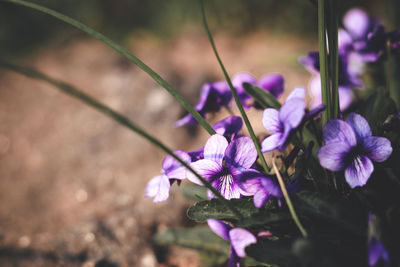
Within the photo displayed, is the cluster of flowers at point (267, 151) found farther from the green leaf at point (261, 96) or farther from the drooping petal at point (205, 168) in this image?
the green leaf at point (261, 96)

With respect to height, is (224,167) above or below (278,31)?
below

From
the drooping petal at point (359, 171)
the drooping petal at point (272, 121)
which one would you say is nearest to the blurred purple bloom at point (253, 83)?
the drooping petal at point (272, 121)

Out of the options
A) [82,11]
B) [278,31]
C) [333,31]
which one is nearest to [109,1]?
[82,11]

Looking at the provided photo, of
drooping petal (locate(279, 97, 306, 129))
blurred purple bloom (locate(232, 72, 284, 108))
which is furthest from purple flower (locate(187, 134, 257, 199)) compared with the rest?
blurred purple bloom (locate(232, 72, 284, 108))

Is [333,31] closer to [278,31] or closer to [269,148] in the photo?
[269,148]

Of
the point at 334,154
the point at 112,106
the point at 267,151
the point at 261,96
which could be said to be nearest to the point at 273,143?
the point at 267,151

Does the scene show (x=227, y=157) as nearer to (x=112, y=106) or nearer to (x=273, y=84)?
(x=273, y=84)
